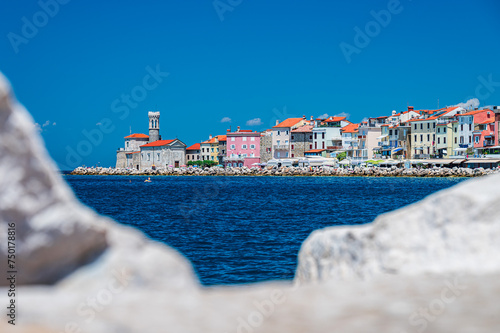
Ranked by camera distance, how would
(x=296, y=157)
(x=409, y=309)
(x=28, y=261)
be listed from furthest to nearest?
(x=296, y=157), (x=28, y=261), (x=409, y=309)

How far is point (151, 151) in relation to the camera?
13625 cm

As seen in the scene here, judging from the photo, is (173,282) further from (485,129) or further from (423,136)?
(423,136)

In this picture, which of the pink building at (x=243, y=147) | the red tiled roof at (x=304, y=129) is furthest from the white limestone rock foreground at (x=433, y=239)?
the pink building at (x=243, y=147)

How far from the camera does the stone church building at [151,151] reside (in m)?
135

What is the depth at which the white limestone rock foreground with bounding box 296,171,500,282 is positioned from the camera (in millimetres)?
4602

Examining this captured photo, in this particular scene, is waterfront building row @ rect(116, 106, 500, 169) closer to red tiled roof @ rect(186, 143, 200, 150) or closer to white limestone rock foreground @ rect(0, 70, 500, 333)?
red tiled roof @ rect(186, 143, 200, 150)

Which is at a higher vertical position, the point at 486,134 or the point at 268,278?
the point at 486,134

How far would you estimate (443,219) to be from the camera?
483 cm

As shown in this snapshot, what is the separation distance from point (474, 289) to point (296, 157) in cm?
10982

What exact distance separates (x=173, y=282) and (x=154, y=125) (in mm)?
144080

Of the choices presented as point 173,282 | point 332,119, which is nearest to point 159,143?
point 332,119

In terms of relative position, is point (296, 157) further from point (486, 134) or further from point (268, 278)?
point (268, 278)

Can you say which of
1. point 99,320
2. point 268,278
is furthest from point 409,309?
point 268,278

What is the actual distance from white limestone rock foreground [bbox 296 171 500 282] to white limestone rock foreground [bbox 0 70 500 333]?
0.04ft
